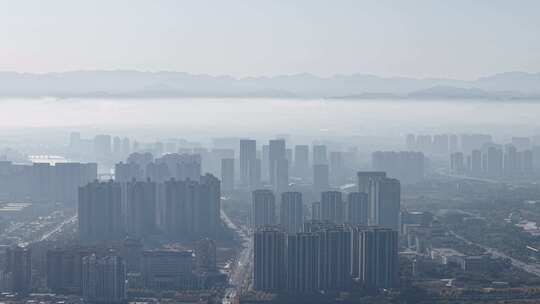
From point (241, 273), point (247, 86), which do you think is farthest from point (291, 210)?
point (247, 86)

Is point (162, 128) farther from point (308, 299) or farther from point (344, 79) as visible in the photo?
point (308, 299)

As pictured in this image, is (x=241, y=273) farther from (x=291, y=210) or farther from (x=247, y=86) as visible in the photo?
(x=247, y=86)

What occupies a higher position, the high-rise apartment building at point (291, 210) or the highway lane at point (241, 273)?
the high-rise apartment building at point (291, 210)

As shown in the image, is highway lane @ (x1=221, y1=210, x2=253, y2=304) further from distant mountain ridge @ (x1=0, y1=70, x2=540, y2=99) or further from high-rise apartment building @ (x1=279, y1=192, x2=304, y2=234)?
distant mountain ridge @ (x1=0, y1=70, x2=540, y2=99)

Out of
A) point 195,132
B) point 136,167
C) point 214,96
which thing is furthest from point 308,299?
point 195,132

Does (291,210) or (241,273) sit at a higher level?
(291,210)

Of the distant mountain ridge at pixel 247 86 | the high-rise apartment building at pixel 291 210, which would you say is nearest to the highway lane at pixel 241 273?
the high-rise apartment building at pixel 291 210

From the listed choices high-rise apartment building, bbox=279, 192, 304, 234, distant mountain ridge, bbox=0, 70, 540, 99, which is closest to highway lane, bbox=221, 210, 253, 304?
high-rise apartment building, bbox=279, 192, 304, 234

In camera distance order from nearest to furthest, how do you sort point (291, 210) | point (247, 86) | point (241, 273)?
point (241, 273) < point (291, 210) < point (247, 86)

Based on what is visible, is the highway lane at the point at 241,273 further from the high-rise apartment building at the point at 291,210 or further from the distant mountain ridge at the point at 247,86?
the distant mountain ridge at the point at 247,86
